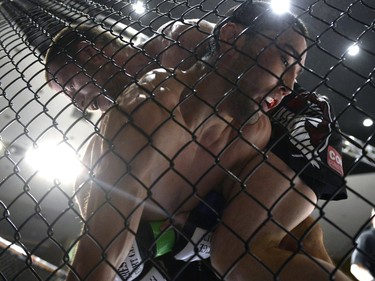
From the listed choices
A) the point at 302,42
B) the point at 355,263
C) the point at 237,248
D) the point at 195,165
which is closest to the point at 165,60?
the point at 195,165

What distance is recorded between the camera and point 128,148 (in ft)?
3.78

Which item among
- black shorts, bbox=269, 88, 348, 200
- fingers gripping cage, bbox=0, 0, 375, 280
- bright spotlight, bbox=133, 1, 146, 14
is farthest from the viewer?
bright spotlight, bbox=133, 1, 146, 14

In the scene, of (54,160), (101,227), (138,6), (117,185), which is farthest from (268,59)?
(54,160)

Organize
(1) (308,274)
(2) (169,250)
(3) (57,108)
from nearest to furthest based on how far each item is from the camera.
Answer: (1) (308,274) < (2) (169,250) < (3) (57,108)

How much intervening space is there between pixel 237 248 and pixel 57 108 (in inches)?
134

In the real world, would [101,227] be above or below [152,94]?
below

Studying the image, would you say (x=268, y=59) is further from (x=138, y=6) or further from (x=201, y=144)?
(x=138, y=6)

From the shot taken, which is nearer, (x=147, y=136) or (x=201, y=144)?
(x=147, y=136)

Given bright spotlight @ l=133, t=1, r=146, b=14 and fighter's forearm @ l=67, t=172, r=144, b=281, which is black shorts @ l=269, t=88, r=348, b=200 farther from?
bright spotlight @ l=133, t=1, r=146, b=14

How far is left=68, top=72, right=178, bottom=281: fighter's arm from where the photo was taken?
1.11 metres

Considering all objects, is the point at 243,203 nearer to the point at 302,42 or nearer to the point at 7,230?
the point at 302,42

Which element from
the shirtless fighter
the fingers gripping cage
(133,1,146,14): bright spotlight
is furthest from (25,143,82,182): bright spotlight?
the shirtless fighter

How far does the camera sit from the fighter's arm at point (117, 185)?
1113mm

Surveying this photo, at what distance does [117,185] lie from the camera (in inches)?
44.1
